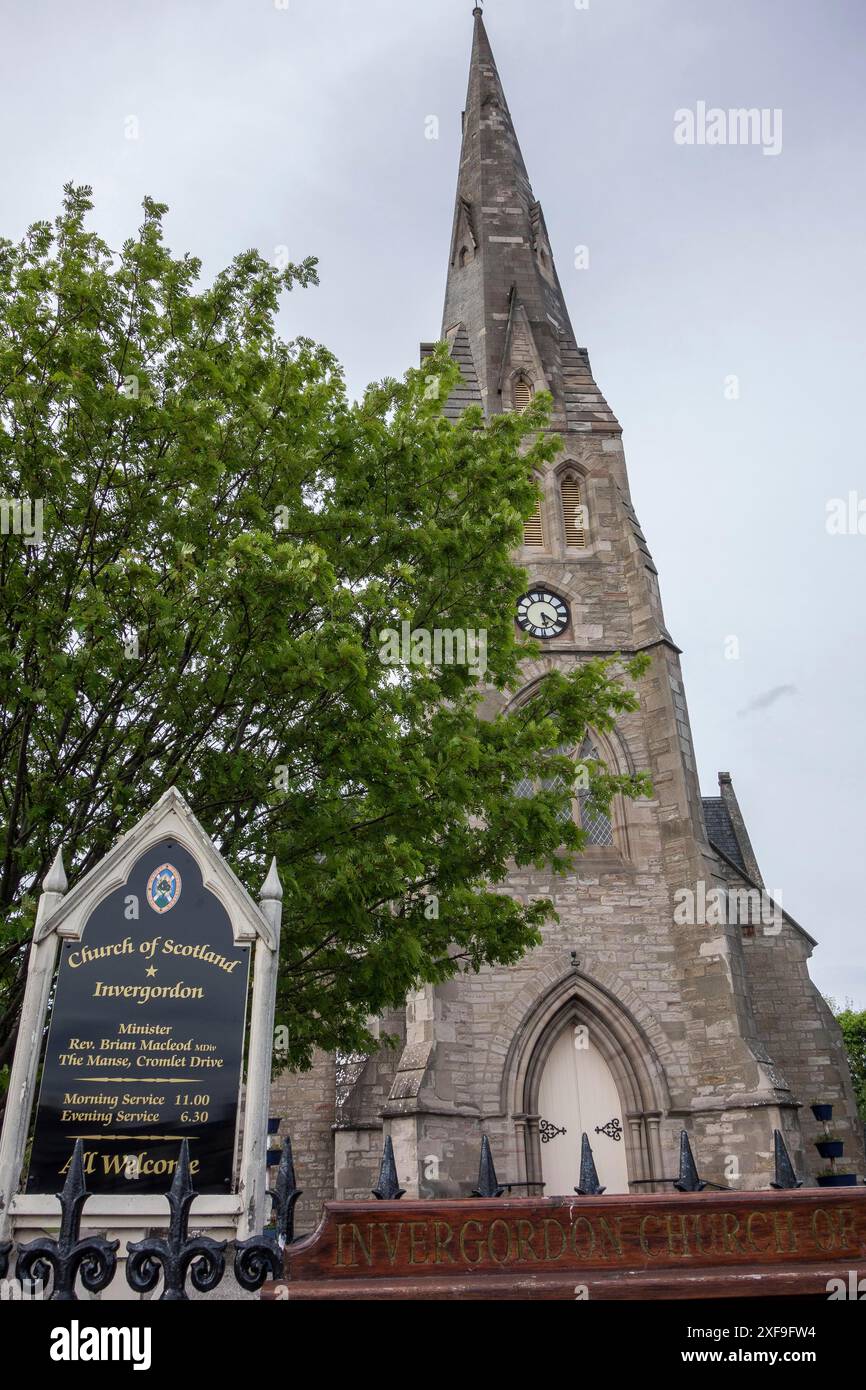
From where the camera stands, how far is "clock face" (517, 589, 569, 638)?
63.0 feet

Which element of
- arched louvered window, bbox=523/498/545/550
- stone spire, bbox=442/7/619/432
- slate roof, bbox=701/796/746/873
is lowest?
slate roof, bbox=701/796/746/873

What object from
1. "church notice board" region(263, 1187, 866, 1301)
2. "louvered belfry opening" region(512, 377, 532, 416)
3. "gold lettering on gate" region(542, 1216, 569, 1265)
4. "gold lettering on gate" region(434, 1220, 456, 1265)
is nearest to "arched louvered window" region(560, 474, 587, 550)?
"louvered belfry opening" region(512, 377, 532, 416)

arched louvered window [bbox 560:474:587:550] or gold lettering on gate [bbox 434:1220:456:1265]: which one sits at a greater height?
arched louvered window [bbox 560:474:587:550]

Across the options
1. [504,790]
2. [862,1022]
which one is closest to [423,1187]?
[504,790]

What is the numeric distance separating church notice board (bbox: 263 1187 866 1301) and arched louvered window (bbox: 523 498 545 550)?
17.0 meters

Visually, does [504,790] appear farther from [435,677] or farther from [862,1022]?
[862,1022]

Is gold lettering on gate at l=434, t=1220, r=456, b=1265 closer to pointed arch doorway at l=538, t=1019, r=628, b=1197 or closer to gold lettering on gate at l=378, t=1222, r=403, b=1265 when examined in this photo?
gold lettering on gate at l=378, t=1222, r=403, b=1265

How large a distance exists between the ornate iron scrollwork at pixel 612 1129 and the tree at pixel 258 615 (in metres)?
8.00

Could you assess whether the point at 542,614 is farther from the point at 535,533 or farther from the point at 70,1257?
the point at 70,1257

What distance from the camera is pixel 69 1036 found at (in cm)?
490

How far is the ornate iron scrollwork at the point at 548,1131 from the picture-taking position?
1544 centimetres

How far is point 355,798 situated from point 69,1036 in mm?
3903

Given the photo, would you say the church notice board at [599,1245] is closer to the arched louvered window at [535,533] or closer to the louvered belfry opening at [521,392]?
the arched louvered window at [535,533]

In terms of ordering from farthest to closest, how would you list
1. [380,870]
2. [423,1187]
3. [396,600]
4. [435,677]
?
[423,1187], [435,677], [396,600], [380,870]
